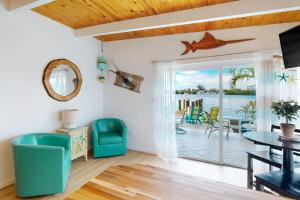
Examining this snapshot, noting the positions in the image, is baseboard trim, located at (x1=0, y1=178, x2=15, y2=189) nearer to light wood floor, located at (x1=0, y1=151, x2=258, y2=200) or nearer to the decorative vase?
light wood floor, located at (x1=0, y1=151, x2=258, y2=200)

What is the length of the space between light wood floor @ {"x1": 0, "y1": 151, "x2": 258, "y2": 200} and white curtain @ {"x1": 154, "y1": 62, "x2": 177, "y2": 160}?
249 millimetres

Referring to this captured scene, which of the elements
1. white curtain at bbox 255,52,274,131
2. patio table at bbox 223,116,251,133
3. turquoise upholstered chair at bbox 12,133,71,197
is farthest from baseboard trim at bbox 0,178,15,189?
white curtain at bbox 255,52,274,131

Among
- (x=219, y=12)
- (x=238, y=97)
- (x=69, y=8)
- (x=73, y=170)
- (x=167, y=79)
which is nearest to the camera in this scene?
(x=219, y=12)

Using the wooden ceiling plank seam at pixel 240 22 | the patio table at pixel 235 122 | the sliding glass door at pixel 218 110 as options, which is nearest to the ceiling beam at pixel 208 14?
the wooden ceiling plank seam at pixel 240 22

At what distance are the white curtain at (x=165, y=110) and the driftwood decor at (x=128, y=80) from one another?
511 mm

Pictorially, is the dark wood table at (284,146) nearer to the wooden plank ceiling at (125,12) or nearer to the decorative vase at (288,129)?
the decorative vase at (288,129)

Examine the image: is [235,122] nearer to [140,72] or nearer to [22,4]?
[140,72]

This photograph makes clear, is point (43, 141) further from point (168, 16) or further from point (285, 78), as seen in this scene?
point (285, 78)

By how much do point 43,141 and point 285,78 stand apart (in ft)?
12.8

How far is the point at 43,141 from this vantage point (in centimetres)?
251

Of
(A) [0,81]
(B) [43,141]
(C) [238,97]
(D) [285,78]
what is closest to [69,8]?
(A) [0,81]

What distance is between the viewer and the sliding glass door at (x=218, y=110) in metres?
3.11

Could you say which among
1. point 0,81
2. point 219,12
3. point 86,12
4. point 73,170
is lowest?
point 73,170

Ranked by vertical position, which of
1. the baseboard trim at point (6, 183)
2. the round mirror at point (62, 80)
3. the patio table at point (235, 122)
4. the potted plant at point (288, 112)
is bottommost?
the baseboard trim at point (6, 183)
